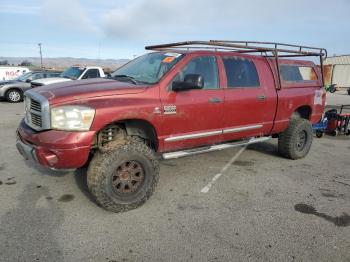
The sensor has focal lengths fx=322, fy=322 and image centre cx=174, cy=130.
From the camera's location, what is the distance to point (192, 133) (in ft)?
14.9

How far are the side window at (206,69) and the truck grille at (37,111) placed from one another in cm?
190

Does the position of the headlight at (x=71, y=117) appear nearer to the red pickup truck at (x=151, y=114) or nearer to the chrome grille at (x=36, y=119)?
the red pickup truck at (x=151, y=114)

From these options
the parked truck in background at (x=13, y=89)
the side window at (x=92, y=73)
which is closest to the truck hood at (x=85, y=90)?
the side window at (x=92, y=73)

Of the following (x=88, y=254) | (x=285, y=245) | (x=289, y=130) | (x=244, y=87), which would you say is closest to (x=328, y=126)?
(x=289, y=130)

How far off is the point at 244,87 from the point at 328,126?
5.06 m

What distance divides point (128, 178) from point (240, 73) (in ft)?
8.25

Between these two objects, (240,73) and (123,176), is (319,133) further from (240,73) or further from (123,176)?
(123,176)

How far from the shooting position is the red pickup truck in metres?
3.54

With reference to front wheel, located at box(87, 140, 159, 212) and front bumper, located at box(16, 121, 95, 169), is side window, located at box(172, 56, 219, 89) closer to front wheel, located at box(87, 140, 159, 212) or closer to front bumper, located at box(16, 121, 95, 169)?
front wheel, located at box(87, 140, 159, 212)

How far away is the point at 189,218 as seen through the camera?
3.72m

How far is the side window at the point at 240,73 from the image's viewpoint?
16.2ft

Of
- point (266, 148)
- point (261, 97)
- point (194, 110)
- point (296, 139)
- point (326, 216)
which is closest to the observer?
point (326, 216)

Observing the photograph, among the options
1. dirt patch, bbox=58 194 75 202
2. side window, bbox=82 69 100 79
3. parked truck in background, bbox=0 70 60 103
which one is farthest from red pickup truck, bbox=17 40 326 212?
parked truck in background, bbox=0 70 60 103

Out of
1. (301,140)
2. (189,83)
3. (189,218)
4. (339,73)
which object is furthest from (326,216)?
(339,73)
